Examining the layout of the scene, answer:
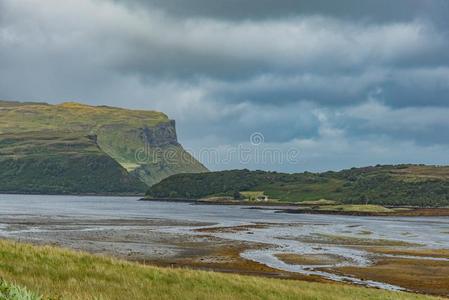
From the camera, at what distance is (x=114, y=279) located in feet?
67.9

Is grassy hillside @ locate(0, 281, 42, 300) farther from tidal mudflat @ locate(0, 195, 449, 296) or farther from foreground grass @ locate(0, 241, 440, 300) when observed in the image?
tidal mudflat @ locate(0, 195, 449, 296)

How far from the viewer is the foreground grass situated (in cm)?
1720

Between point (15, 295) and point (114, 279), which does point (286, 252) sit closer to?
point (114, 279)

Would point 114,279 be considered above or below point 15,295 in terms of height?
below

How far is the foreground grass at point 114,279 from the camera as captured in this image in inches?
677

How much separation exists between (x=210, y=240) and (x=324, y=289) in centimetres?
5296

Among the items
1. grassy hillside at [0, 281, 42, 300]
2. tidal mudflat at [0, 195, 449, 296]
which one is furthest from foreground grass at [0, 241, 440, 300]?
tidal mudflat at [0, 195, 449, 296]

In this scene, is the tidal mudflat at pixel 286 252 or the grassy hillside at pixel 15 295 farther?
the tidal mudflat at pixel 286 252

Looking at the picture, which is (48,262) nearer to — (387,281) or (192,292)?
(192,292)

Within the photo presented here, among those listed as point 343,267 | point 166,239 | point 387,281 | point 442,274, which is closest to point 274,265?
point 343,267

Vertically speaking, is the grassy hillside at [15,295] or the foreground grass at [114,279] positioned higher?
the grassy hillside at [15,295]

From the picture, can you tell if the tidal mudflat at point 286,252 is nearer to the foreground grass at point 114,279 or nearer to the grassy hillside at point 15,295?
the foreground grass at point 114,279

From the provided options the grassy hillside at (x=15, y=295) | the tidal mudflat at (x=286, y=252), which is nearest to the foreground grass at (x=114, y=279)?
the grassy hillside at (x=15, y=295)

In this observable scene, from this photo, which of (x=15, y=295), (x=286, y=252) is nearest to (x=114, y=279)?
(x=15, y=295)
